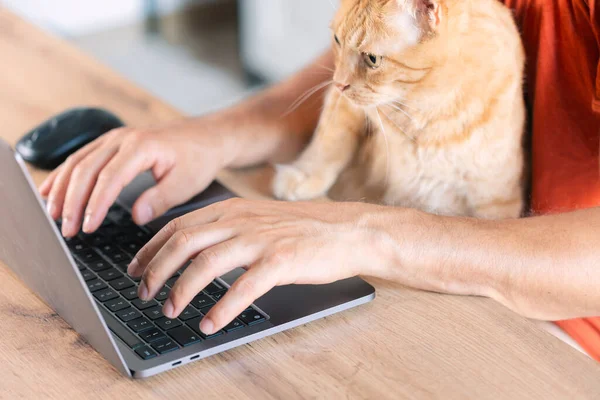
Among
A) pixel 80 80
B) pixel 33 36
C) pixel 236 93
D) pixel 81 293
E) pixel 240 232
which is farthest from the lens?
pixel 236 93

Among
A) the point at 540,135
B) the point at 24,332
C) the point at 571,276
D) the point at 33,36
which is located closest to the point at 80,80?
the point at 33,36

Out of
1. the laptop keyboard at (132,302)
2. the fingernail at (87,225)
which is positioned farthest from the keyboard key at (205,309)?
the fingernail at (87,225)

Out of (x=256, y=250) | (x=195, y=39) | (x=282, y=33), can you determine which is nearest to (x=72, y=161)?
(x=256, y=250)

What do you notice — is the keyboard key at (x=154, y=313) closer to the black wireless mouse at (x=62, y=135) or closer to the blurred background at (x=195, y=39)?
the black wireless mouse at (x=62, y=135)

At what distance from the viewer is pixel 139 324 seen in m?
0.74

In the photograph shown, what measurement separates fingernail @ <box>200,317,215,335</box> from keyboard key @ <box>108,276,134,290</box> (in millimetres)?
139

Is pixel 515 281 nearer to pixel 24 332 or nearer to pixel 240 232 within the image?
pixel 240 232

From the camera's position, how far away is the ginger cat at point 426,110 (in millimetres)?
938

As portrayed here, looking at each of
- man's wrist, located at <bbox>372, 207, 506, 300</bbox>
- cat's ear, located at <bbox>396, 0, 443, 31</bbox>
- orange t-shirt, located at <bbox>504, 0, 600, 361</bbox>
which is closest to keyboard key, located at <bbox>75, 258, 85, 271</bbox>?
man's wrist, located at <bbox>372, 207, 506, 300</bbox>

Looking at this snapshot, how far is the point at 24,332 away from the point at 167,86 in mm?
2358

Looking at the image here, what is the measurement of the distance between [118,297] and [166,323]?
8 cm

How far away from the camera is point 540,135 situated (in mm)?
984

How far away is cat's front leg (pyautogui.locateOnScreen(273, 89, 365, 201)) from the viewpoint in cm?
105

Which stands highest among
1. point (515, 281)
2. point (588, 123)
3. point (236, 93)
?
point (588, 123)
